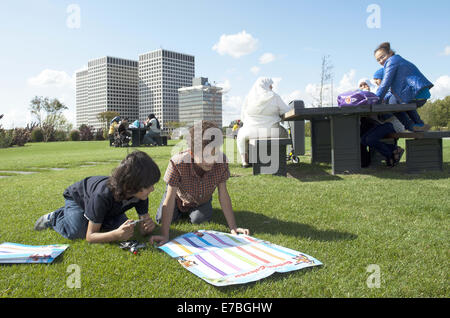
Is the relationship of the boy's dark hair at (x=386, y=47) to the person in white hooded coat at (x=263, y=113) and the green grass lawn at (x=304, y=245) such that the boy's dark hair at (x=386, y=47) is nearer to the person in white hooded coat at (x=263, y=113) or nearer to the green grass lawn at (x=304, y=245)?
the person in white hooded coat at (x=263, y=113)

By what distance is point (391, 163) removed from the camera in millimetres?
6520

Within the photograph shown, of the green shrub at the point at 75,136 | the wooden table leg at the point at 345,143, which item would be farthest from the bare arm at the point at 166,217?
the green shrub at the point at 75,136

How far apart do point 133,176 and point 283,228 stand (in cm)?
140

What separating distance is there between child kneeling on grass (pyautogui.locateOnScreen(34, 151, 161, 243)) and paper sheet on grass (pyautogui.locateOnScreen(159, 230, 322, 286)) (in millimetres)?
391

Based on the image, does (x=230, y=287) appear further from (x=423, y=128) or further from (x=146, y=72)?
(x=146, y=72)

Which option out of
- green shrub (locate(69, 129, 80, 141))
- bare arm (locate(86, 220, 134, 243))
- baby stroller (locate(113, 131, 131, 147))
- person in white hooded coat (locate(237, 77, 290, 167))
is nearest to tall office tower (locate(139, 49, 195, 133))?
green shrub (locate(69, 129, 80, 141))

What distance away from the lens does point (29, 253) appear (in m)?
2.32

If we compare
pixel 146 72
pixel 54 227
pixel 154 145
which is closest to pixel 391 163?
pixel 54 227

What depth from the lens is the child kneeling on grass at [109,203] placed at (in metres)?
2.36

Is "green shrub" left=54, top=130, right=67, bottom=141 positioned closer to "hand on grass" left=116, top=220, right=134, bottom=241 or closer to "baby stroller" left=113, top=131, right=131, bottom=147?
"baby stroller" left=113, top=131, right=131, bottom=147

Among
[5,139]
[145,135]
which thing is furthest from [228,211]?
[5,139]
